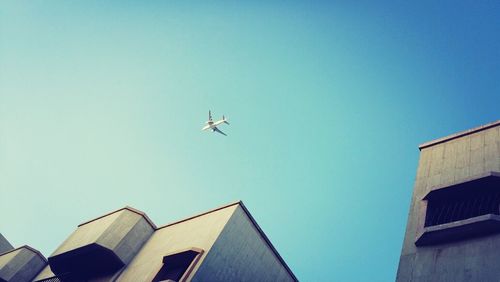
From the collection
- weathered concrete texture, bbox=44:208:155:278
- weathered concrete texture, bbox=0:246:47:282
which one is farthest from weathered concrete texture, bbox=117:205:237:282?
weathered concrete texture, bbox=0:246:47:282

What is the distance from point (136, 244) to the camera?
2202 centimetres

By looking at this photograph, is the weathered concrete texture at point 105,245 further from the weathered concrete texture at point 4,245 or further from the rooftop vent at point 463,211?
the weathered concrete texture at point 4,245

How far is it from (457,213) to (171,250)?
1407 cm

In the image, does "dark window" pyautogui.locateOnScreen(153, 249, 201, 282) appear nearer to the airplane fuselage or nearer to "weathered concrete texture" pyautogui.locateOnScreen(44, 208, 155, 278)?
"weathered concrete texture" pyautogui.locateOnScreen(44, 208, 155, 278)

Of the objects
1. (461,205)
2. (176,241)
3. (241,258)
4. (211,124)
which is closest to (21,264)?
(176,241)

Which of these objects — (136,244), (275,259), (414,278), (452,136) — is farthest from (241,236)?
(452,136)

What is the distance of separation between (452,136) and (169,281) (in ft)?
50.9

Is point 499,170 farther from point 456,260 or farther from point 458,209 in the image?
point 456,260

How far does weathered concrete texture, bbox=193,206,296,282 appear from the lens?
1686cm

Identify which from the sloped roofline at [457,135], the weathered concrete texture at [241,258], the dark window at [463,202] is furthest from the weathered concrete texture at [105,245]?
the sloped roofline at [457,135]

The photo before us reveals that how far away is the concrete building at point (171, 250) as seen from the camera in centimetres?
1736

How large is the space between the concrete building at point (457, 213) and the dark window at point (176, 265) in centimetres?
948

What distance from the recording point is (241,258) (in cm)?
1856

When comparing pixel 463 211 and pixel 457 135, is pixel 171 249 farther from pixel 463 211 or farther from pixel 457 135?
pixel 457 135
